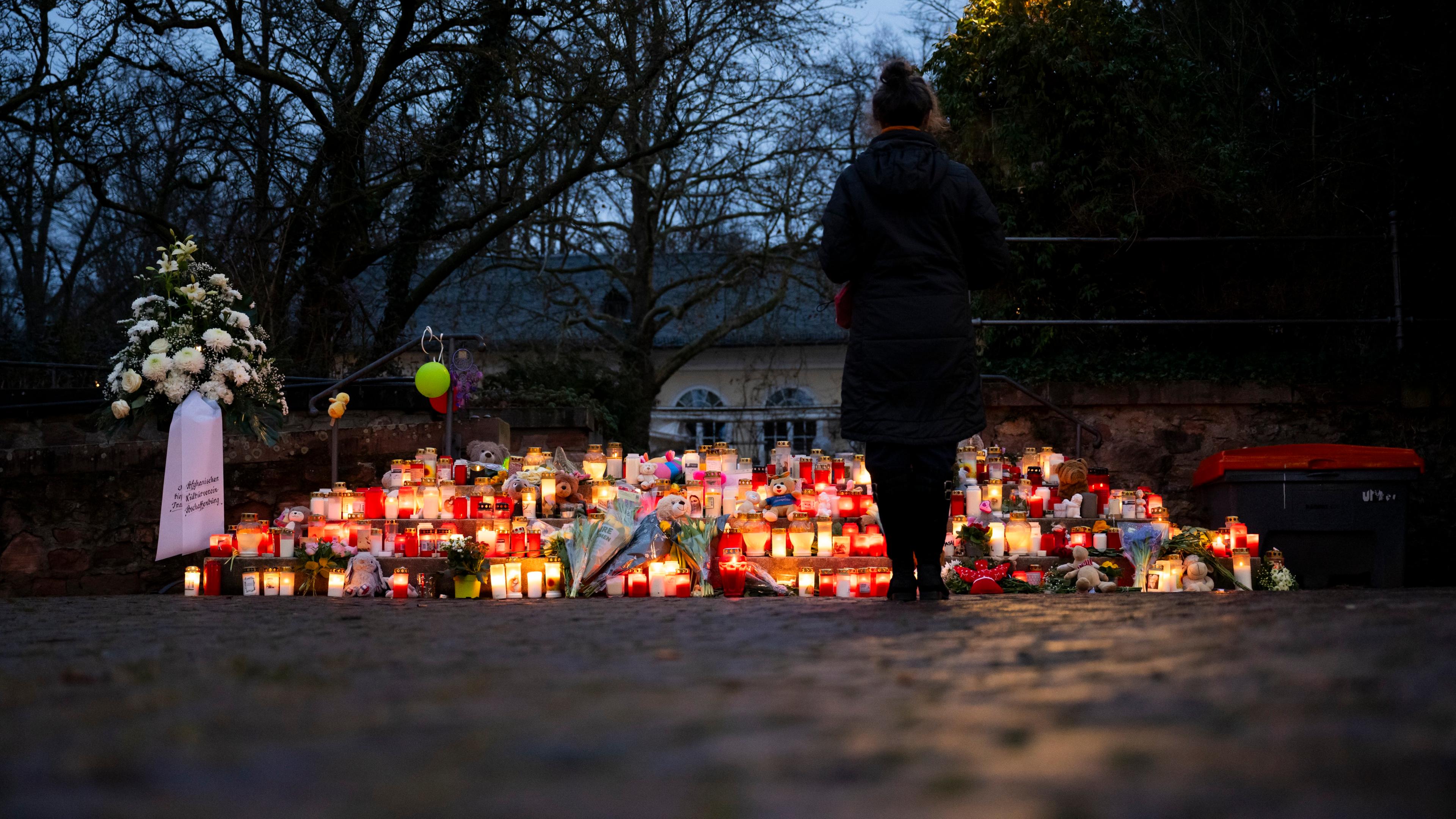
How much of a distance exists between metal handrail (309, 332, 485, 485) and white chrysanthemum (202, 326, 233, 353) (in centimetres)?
102

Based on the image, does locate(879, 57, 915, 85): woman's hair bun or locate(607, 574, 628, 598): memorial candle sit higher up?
locate(879, 57, 915, 85): woman's hair bun

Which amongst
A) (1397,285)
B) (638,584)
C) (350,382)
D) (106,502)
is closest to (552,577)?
(638,584)

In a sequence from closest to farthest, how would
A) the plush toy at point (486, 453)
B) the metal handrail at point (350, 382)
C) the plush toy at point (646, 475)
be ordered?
the plush toy at point (646, 475) < the metal handrail at point (350, 382) < the plush toy at point (486, 453)

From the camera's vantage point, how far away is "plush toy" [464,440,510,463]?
27.8 feet

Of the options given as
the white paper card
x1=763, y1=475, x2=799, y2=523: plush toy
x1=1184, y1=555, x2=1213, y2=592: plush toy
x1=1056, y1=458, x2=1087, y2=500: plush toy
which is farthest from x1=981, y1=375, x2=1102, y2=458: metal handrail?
the white paper card

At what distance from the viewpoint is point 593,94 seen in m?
11.7

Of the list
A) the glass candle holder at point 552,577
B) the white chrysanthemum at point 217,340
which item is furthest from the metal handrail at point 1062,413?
the white chrysanthemum at point 217,340

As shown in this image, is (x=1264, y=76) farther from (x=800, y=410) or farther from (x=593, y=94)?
(x=800, y=410)

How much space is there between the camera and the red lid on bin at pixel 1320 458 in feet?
24.2

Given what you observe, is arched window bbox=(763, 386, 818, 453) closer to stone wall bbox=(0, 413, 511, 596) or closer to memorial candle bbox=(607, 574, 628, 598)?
stone wall bbox=(0, 413, 511, 596)

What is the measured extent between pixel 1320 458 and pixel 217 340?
640 centimetres

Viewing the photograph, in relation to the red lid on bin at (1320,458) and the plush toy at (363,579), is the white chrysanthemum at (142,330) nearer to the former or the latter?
the plush toy at (363,579)

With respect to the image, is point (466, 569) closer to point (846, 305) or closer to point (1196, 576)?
point (846, 305)

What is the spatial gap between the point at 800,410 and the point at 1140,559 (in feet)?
55.3
